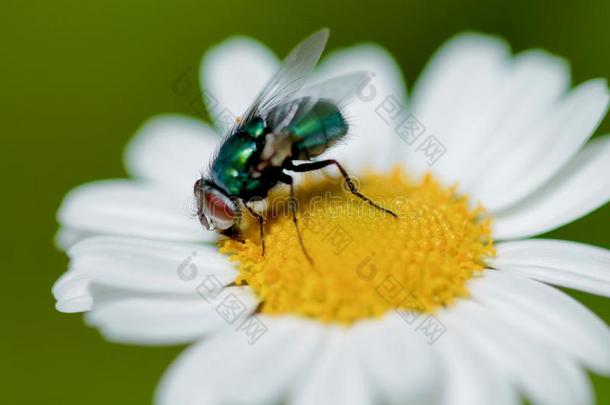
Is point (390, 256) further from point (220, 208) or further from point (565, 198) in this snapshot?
point (565, 198)

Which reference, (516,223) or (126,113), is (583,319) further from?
(126,113)

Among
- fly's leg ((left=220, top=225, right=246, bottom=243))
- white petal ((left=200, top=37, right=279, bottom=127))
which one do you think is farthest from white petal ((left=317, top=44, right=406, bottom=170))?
fly's leg ((left=220, top=225, right=246, bottom=243))

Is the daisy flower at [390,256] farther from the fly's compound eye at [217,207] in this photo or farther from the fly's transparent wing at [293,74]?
the fly's transparent wing at [293,74]

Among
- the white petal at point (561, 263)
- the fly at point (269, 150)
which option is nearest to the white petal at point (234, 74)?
the fly at point (269, 150)

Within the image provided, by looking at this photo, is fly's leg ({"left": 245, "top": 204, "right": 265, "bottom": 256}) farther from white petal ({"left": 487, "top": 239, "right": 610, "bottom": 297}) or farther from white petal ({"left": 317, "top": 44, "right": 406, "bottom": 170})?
white petal ({"left": 487, "top": 239, "right": 610, "bottom": 297})

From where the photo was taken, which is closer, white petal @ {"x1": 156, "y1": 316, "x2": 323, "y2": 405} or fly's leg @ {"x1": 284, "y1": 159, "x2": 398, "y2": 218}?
white petal @ {"x1": 156, "y1": 316, "x2": 323, "y2": 405}

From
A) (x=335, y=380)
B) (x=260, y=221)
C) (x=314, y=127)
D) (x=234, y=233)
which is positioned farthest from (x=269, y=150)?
(x=335, y=380)

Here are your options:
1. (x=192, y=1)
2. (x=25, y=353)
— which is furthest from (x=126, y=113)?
(x=25, y=353)
